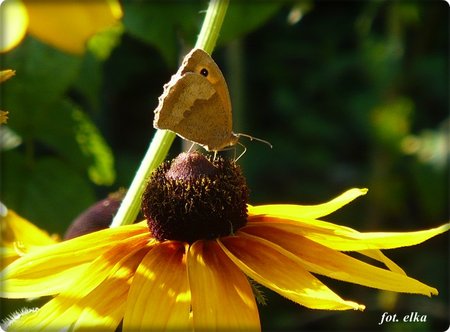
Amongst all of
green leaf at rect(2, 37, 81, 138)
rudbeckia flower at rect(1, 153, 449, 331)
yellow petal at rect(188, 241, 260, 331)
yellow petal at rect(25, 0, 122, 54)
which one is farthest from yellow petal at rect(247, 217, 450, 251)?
yellow petal at rect(25, 0, 122, 54)

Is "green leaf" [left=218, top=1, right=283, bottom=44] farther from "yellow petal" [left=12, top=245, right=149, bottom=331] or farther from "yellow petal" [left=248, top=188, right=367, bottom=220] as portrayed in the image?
"yellow petal" [left=12, top=245, right=149, bottom=331]

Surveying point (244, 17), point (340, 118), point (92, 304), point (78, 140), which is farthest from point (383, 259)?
point (340, 118)

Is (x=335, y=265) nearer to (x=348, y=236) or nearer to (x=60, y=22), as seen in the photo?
(x=348, y=236)

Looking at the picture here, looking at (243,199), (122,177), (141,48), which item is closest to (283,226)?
(243,199)

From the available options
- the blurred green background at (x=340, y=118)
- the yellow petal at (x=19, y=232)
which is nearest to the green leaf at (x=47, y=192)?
the yellow petal at (x=19, y=232)

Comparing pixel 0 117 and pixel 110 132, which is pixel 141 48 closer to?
pixel 110 132
